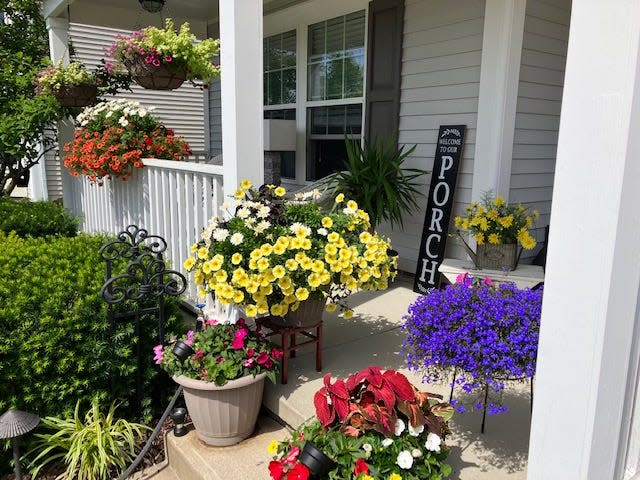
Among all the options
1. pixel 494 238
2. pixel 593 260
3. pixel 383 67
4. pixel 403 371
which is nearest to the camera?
pixel 593 260

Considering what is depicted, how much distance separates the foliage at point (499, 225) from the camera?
316 cm

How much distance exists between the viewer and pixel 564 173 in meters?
1.16

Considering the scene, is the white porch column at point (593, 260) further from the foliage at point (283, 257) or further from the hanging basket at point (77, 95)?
the hanging basket at point (77, 95)

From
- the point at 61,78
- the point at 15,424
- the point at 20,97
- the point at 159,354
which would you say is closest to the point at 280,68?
the point at 61,78

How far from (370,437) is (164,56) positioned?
10.0 feet

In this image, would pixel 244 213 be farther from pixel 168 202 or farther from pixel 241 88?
pixel 168 202

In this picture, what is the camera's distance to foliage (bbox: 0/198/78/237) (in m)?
4.61

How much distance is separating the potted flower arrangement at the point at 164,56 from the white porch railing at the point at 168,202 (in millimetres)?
620

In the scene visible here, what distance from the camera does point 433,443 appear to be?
1.63m

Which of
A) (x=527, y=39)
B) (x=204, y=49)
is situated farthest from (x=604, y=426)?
(x=204, y=49)

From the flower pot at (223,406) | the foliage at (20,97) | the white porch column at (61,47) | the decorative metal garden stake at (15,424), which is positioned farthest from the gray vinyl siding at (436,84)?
the white porch column at (61,47)

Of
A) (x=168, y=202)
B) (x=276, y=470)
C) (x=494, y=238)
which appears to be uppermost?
(x=168, y=202)

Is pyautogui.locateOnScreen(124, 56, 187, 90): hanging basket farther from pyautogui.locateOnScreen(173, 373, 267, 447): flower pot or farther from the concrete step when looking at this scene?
the concrete step

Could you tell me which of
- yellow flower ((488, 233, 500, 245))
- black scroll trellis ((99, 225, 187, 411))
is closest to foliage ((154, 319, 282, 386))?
black scroll trellis ((99, 225, 187, 411))
